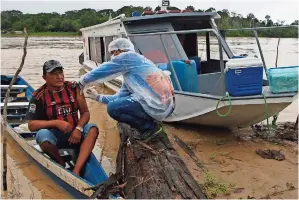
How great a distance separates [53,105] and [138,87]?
3.37 ft

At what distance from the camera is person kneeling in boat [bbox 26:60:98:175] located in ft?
15.2

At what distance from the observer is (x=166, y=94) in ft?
15.7

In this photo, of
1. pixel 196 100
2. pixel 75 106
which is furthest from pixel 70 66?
pixel 75 106

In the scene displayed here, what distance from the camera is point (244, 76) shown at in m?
5.66

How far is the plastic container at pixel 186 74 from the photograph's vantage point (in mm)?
6891

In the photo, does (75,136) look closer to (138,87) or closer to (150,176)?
(138,87)

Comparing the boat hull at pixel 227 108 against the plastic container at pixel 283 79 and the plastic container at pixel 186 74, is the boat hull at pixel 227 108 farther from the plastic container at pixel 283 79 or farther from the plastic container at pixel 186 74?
the plastic container at pixel 186 74

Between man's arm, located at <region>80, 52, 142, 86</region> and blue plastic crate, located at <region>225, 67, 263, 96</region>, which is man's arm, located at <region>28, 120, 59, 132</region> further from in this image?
blue plastic crate, located at <region>225, 67, 263, 96</region>

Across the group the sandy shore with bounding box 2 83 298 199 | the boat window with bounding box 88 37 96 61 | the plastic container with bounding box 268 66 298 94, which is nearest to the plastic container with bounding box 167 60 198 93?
the sandy shore with bounding box 2 83 298 199

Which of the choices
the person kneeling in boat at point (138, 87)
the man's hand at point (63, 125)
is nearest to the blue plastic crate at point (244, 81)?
the person kneeling in boat at point (138, 87)

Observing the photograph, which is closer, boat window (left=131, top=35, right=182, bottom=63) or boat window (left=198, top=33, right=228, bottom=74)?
boat window (left=131, top=35, right=182, bottom=63)

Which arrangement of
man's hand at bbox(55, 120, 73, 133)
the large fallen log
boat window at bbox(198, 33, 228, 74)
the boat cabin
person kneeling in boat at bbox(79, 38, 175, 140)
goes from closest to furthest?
the large fallen log
man's hand at bbox(55, 120, 73, 133)
person kneeling in boat at bbox(79, 38, 175, 140)
the boat cabin
boat window at bbox(198, 33, 228, 74)

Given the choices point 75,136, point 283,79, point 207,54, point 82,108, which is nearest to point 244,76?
point 283,79

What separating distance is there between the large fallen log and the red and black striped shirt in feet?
2.59
